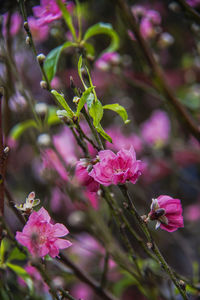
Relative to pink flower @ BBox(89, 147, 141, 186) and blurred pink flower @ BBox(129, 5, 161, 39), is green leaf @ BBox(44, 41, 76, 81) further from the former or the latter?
blurred pink flower @ BBox(129, 5, 161, 39)

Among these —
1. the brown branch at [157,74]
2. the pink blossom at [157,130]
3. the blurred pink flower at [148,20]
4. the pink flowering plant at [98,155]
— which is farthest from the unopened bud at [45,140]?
the pink blossom at [157,130]

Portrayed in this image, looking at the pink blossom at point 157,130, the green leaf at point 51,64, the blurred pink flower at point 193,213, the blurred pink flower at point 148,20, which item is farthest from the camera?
the pink blossom at point 157,130

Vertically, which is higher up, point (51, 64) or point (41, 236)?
point (51, 64)

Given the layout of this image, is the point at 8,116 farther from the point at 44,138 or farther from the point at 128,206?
the point at 128,206

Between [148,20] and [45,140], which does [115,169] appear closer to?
[45,140]

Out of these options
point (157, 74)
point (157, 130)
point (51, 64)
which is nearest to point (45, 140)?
point (51, 64)

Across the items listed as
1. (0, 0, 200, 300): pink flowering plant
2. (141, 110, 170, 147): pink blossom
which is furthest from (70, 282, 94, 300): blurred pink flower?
(141, 110, 170, 147): pink blossom

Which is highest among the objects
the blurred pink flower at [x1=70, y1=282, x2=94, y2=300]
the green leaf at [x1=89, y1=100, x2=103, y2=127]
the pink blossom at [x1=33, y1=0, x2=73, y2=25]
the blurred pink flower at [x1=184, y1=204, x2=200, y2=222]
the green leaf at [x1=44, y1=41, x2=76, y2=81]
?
the pink blossom at [x1=33, y1=0, x2=73, y2=25]

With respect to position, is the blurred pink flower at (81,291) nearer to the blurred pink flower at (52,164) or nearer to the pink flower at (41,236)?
the blurred pink flower at (52,164)
